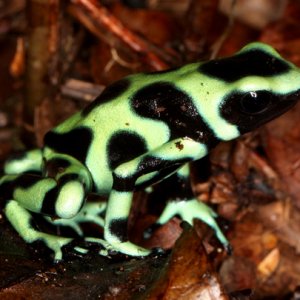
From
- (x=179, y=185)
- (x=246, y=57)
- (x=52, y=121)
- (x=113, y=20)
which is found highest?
(x=246, y=57)

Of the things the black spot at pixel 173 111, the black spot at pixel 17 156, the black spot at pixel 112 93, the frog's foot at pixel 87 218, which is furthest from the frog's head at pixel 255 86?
the black spot at pixel 17 156

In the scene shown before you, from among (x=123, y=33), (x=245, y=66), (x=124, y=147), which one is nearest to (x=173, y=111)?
(x=124, y=147)

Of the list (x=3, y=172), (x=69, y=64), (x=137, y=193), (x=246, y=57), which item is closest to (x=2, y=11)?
(x=69, y=64)

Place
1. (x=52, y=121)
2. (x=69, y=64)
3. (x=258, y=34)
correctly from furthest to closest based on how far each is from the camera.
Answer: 1. (x=258, y=34)
2. (x=69, y=64)
3. (x=52, y=121)

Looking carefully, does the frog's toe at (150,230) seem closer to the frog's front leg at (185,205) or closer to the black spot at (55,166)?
the frog's front leg at (185,205)

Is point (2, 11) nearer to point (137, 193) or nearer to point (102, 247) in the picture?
point (137, 193)

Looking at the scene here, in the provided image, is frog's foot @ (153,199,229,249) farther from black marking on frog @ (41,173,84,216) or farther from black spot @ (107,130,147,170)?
black marking on frog @ (41,173,84,216)

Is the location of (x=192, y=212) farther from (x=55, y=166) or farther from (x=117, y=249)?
(x=55, y=166)
